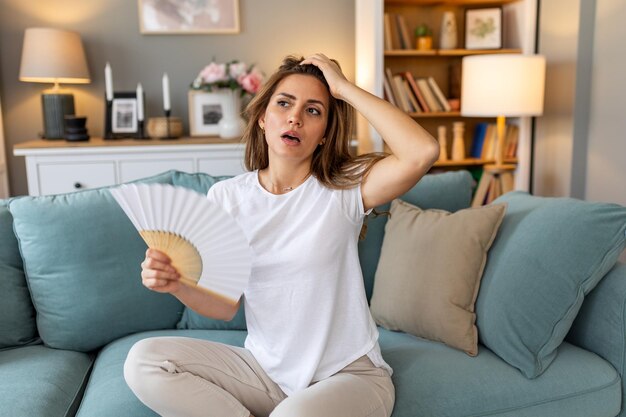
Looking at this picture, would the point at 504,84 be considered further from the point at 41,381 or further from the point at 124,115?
the point at 41,381

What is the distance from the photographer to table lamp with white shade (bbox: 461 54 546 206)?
326 centimetres

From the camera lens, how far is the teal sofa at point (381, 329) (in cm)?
154

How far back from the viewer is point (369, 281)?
6.60ft

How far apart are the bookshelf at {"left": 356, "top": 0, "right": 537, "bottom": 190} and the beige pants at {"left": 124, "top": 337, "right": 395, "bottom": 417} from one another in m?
2.26

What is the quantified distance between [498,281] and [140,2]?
2959 mm

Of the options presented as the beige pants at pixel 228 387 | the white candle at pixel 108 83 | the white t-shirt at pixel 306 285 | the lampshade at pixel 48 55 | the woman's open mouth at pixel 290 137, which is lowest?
A: the beige pants at pixel 228 387

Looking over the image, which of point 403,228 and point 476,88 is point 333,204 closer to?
point 403,228

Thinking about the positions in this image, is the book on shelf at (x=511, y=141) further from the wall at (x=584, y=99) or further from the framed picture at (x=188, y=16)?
the framed picture at (x=188, y=16)

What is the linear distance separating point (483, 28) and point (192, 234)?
3113 mm

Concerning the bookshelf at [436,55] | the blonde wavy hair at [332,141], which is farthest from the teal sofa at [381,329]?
the bookshelf at [436,55]

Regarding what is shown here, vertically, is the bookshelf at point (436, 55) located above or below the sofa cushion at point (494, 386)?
above

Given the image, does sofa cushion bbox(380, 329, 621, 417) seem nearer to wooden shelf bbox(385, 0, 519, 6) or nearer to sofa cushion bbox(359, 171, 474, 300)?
sofa cushion bbox(359, 171, 474, 300)

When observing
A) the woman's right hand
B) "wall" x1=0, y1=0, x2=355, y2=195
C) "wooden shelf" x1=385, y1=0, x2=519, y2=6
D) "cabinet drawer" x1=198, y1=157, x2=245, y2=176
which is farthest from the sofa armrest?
"wall" x1=0, y1=0, x2=355, y2=195

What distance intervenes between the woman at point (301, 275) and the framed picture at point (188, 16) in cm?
249
